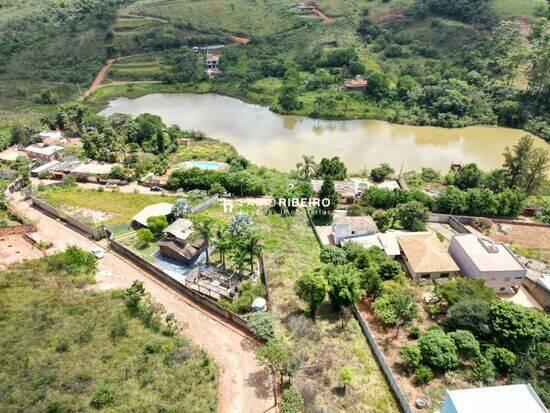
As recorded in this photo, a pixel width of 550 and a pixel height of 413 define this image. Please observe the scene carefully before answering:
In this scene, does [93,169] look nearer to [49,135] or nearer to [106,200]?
[106,200]

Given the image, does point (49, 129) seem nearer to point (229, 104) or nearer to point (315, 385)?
point (229, 104)

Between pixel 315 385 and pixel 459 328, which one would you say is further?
pixel 459 328

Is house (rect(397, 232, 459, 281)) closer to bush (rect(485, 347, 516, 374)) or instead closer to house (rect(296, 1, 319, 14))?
bush (rect(485, 347, 516, 374))

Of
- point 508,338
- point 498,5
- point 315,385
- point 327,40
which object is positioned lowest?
point 315,385

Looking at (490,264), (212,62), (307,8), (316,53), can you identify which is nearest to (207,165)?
(490,264)

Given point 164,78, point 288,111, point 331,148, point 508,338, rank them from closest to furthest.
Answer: point 508,338 < point 331,148 < point 288,111 < point 164,78

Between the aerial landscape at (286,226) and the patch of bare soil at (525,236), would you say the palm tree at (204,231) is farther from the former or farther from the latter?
the patch of bare soil at (525,236)

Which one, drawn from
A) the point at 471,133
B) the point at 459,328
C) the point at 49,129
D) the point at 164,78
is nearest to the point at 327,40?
the point at 164,78
